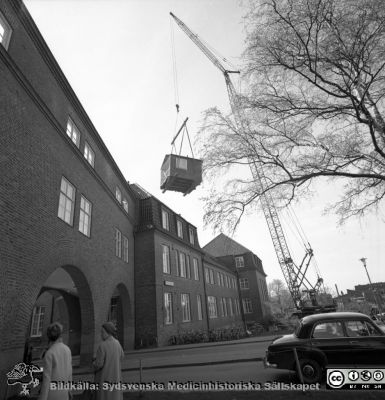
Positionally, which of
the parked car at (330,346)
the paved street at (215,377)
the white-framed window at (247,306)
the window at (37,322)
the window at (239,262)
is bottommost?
the paved street at (215,377)

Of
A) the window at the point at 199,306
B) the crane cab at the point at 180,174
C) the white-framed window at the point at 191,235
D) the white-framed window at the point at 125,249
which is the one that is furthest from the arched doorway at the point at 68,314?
the white-framed window at the point at 191,235

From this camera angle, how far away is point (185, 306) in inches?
911

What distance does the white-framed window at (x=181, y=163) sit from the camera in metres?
17.0

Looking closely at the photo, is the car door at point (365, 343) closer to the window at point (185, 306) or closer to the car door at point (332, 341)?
the car door at point (332, 341)

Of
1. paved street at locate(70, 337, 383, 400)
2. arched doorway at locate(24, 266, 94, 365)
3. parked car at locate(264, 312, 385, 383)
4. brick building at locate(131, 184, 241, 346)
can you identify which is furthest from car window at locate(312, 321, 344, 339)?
brick building at locate(131, 184, 241, 346)

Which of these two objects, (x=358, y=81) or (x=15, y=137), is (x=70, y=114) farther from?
(x=358, y=81)

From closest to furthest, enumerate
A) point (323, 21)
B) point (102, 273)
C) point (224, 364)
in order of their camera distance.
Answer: point (323, 21)
point (224, 364)
point (102, 273)

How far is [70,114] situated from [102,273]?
7.59 meters

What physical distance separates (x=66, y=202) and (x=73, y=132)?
11.2 ft

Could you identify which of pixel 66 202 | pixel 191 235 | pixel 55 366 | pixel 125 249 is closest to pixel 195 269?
pixel 191 235

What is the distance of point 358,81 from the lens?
767cm

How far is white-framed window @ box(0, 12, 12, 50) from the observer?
7.90 metres

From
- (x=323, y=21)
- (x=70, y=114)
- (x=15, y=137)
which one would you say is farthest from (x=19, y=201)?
(x=323, y=21)

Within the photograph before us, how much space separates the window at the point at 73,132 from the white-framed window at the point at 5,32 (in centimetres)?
411
